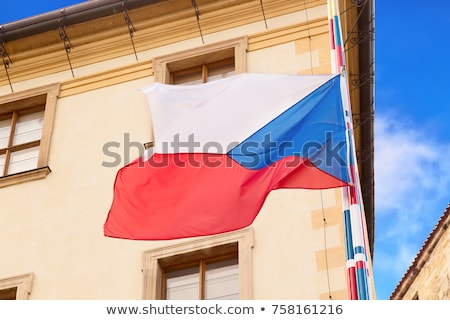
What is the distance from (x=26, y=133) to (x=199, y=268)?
4.41 metres

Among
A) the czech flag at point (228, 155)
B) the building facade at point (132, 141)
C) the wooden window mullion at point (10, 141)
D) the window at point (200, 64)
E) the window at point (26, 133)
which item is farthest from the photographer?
the window at point (200, 64)

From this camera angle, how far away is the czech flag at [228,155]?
10.6 metres

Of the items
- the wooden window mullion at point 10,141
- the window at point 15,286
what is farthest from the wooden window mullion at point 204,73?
the window at point 15,286

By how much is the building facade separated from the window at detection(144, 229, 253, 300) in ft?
0.06

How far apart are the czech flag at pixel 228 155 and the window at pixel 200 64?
3990 millimetres

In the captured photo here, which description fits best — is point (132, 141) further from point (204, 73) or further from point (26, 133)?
point (26, 133)

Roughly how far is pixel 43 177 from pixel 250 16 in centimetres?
408

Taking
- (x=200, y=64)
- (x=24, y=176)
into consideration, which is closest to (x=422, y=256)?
(x=200, y=64)

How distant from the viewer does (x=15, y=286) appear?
45.0 feet

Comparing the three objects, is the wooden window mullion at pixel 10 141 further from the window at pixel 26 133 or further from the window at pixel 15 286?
the window at pixel 15 286

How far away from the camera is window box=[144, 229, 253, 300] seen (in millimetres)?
13062

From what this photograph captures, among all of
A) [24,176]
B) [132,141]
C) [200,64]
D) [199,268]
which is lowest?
[199,268]

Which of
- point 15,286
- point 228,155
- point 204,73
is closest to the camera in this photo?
point 228,155

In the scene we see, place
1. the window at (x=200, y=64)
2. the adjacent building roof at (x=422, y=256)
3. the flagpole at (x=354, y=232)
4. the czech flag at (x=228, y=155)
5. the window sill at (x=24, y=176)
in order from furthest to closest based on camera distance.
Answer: the adjacent building roof at (x=422, y=256) → the window at (x=200, y=64) → the window sill at (x=24, y=176) → the czech flag at (x=228, y=155) → the flagpole at (x=354, y=232)
